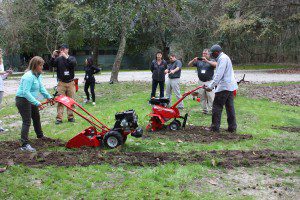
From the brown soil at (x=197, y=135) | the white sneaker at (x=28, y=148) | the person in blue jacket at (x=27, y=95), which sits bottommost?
the brown soil at (x=197, y=135)

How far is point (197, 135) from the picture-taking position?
26.5ft

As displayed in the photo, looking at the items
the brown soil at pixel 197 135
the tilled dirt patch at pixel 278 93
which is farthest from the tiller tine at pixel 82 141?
the tilled dirt patch at pixel 278 93

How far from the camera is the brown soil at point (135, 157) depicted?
6.04 metres

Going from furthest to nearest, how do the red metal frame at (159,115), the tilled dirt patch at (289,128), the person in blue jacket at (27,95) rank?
the tilled dirt patch at (289,128), the red metal frame at (159,115), the person in blue jacket at (27,95)

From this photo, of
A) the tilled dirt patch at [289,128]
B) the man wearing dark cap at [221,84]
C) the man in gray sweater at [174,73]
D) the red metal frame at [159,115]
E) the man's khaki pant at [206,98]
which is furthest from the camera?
the man in gray sweater at [174,73]

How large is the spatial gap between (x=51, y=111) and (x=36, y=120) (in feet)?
14.4

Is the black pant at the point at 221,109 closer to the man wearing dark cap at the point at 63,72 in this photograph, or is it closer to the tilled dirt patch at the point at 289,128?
the tilled dirt patch at the point at 289,128

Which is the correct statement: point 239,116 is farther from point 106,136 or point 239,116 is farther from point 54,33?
point 54,33

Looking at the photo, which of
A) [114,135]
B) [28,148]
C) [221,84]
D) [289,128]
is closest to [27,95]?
[28,148]

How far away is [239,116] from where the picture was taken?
1071 centimetres

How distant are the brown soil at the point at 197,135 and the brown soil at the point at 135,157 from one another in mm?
969

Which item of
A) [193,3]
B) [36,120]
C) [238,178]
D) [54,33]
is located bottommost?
[238,178]

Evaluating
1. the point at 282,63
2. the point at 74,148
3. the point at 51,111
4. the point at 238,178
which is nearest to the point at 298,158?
the point at 238,178

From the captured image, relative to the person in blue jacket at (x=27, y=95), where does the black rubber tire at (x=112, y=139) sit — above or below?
below
